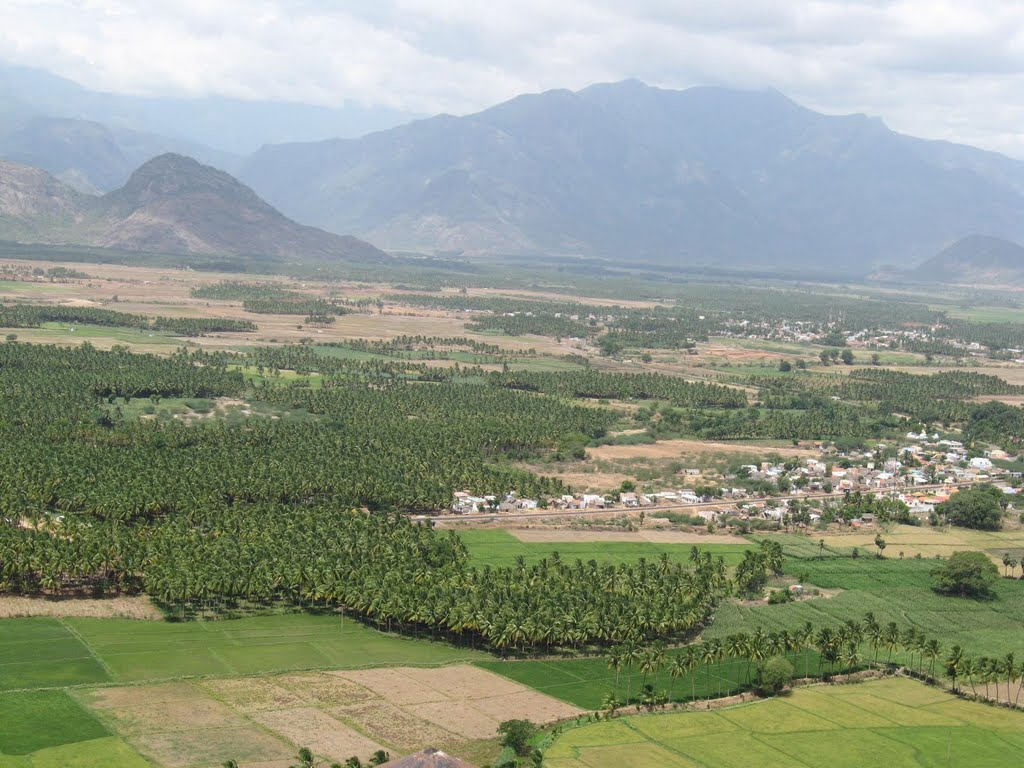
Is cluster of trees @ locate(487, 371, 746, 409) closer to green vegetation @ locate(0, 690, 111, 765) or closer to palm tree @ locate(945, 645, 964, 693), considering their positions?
palm tree @ locate(945, 645, 964, 693)

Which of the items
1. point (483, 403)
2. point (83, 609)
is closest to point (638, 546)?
point (83, 609)

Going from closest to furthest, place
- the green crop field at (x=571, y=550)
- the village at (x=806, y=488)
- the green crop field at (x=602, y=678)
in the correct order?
the green crop field at (x=602, y=678)
the green crop field at (x=571, y=550)
the village at (x=806, y=488)

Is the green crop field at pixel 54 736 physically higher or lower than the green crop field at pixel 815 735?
higher

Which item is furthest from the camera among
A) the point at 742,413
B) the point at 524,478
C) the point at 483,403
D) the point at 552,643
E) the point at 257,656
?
the point at 742,413

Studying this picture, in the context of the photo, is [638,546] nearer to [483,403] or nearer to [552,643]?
[552,643]

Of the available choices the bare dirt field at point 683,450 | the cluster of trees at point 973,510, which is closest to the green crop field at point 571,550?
the cluster of trees at point 973,510

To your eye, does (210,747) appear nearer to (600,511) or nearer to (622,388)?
(600,511)

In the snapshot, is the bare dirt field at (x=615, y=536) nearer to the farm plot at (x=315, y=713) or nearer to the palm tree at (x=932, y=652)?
the palm tree at (x=932, y=652)
